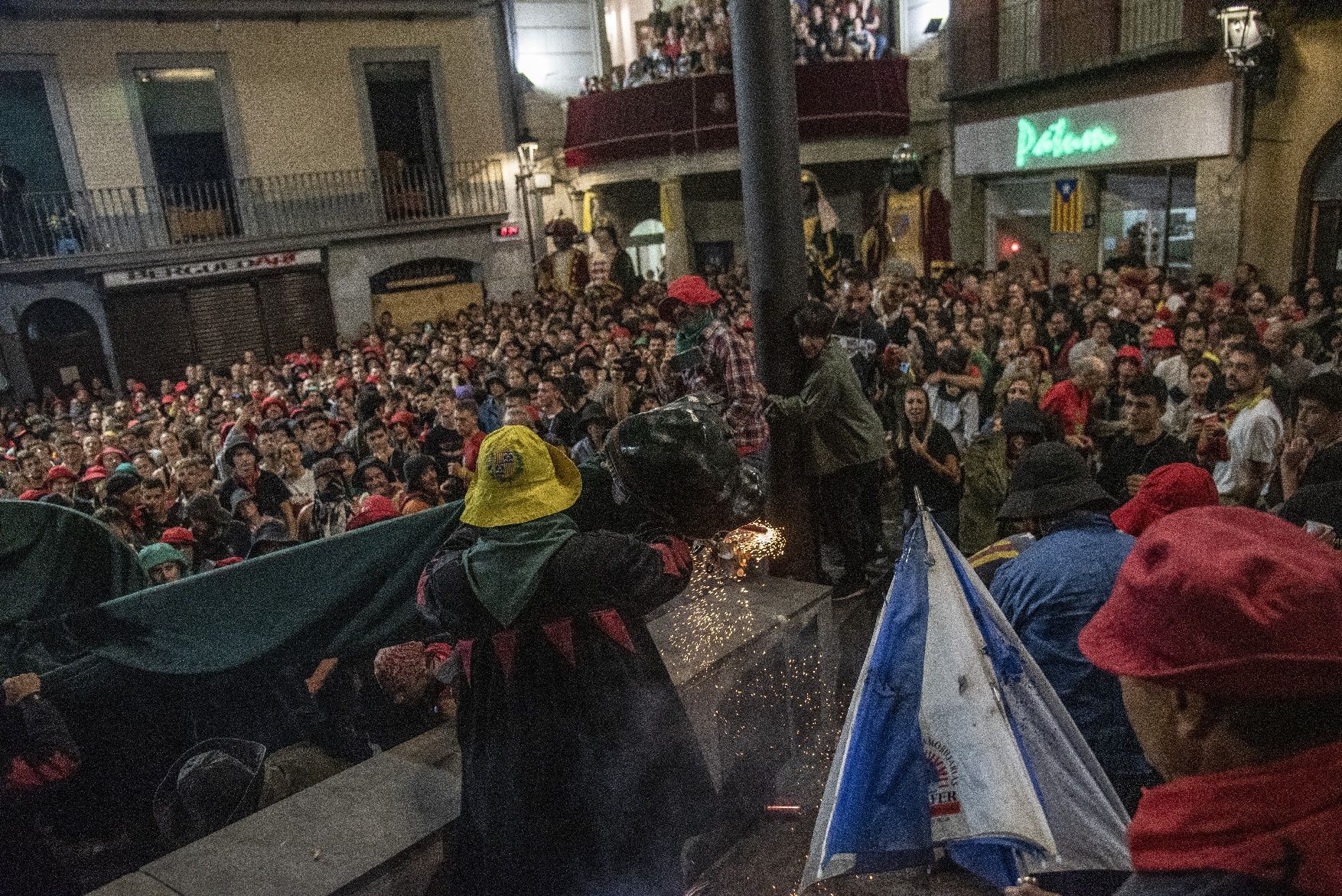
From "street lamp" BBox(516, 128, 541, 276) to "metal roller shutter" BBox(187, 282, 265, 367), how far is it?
6510mm

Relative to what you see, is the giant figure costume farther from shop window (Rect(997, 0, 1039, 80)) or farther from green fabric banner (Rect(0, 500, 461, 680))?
green fabric banner (Rect(0, 500, 461, 680))

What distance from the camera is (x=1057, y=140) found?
54.1 feet

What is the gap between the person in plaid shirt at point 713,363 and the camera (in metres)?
4.49

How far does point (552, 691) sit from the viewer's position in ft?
9.14

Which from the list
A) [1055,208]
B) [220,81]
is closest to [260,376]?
[220,81]

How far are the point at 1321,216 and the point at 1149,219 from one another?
311 centimetres

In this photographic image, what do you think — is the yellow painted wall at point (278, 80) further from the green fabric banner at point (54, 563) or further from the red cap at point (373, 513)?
the green fabric banner at point (54, 563)

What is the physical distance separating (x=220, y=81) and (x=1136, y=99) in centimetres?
1837

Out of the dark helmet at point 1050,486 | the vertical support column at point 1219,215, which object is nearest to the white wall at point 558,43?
the vertical support column at point 1219,215

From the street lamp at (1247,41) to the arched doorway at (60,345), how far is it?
21101 millimetres

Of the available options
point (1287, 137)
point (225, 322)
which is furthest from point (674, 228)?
point (1287, 137)

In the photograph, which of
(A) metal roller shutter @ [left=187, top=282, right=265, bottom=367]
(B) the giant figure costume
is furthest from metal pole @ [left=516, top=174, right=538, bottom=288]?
(B) the giant figure costume

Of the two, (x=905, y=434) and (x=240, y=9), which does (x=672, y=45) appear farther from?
(x=905, y=434)

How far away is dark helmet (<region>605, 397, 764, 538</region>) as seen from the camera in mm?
2740
